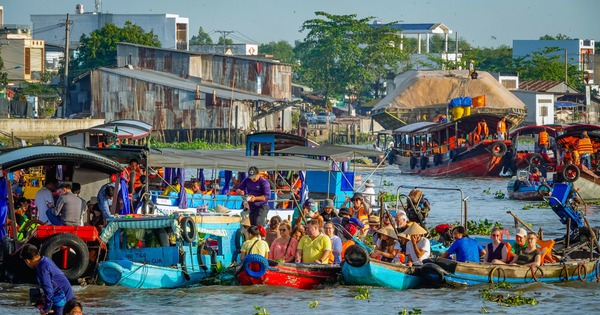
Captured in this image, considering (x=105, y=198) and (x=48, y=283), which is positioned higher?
(x=105, y=198)

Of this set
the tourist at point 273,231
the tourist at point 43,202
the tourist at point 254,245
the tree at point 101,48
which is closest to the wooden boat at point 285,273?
the tourist at point 254,245

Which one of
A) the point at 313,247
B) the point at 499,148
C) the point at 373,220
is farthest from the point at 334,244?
the point at 499,148

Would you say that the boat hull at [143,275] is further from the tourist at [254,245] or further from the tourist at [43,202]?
the tourist at [43,202]

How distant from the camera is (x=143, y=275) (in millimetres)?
17781

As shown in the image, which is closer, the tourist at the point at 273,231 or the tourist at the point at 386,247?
the tourist at the point at 386,247

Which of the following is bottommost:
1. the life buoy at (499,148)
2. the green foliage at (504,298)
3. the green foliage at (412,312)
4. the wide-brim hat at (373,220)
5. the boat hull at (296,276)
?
the green foliage at (412,312)

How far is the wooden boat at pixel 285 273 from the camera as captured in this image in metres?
17.7

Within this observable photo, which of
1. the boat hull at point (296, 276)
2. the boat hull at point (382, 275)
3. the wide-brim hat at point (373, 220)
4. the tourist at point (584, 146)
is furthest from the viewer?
the tourist at point (584, 146)

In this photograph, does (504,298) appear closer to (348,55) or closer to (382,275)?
(382,275)

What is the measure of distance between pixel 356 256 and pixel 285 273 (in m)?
1.18

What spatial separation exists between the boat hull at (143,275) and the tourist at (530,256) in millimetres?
4970

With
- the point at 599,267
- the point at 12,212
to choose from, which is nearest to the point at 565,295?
the point at 599,267

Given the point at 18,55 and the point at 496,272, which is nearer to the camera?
the point at 496,272

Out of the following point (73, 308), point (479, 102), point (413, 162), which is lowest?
point (73, 308)
